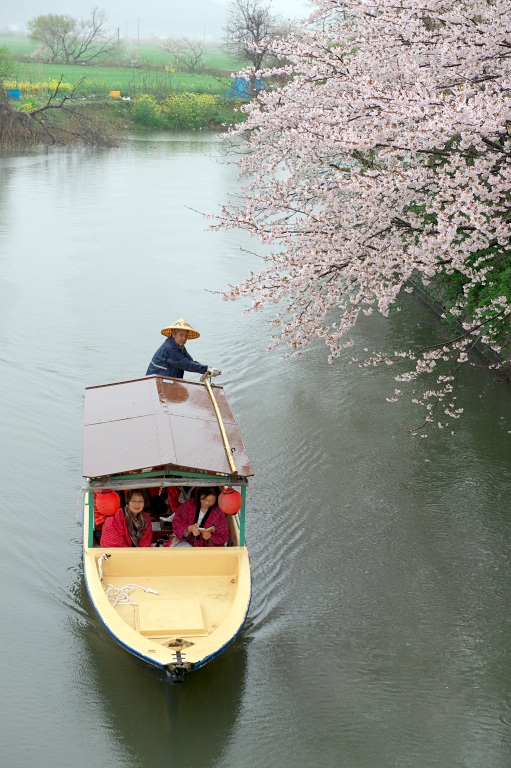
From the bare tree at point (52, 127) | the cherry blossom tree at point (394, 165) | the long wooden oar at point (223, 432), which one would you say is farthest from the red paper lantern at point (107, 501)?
the bare tree at point (52, 127)

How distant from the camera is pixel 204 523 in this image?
9.05 m

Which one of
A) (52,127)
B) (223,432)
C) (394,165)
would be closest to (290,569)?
(223,432)

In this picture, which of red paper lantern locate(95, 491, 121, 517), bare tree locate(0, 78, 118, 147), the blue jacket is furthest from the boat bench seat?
bare tree locate(0, 78, 118, 147)

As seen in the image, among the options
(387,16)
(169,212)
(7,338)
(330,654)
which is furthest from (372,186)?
(169,212)

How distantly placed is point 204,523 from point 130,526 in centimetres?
71

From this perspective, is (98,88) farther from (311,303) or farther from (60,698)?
(60,698)

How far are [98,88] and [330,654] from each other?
1922 inches

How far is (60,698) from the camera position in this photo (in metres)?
8.10

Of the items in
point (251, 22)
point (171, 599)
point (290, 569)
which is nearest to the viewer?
Result: point (171, 599)

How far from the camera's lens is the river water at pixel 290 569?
771 cm

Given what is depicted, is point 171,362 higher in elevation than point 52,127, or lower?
lower

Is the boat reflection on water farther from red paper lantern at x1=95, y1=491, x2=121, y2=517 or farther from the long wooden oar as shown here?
the long wooden oar

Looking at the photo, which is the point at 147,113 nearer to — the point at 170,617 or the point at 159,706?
the point at 170,617

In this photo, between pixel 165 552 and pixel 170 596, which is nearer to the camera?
pixel 170 596
